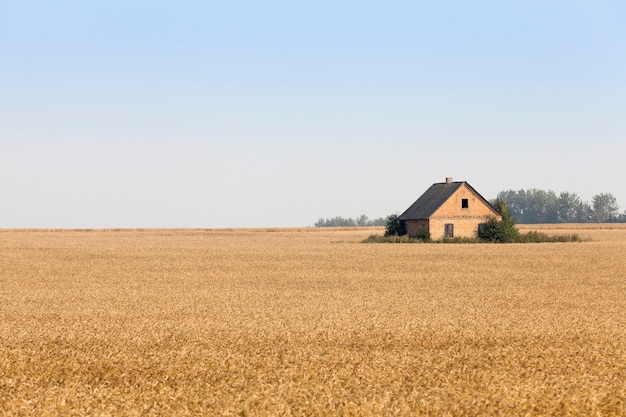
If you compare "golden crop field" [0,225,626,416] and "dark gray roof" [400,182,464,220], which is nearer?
"golden crop field" [0,225,626,416]

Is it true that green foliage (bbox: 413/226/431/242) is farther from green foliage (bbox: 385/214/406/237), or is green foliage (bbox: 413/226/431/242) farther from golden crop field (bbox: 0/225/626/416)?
golden crop field (bbox: 0/225/626/416)

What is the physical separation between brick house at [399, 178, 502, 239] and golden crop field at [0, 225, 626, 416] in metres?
38.4

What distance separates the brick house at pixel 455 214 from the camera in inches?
2805

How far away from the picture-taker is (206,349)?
14422 millimetres

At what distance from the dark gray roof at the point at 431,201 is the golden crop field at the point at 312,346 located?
129ft

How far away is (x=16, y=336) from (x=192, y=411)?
7.83 m

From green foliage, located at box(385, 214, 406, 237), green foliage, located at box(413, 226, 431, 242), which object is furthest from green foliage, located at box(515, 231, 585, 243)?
green foliage, located at box(385, 214, 406, 237)

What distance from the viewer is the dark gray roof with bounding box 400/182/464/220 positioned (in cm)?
7206

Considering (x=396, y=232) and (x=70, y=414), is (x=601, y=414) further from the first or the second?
(x=396, y=232)

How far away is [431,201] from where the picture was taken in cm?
7500

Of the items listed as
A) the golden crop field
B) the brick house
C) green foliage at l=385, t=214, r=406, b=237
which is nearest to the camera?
the golden crop field

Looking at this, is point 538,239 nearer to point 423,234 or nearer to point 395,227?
point 423,234

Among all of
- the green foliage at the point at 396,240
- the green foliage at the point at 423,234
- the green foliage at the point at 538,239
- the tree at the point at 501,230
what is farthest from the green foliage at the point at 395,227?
the green foliage at the point at 538,239

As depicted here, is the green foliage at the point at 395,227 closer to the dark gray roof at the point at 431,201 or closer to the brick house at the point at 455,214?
the dark gray roof at the point at 431,201
